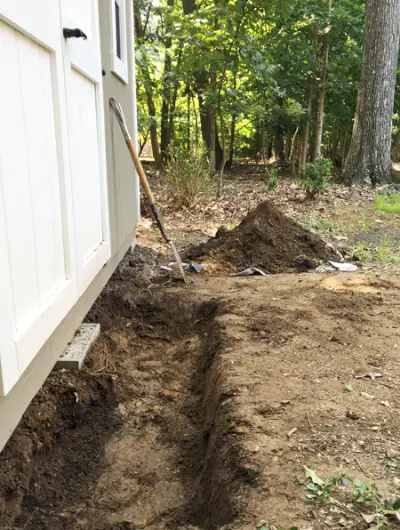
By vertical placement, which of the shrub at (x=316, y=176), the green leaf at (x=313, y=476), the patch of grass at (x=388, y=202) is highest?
the shrub at (x=316, y=176)

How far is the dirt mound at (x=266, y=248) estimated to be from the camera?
5.07 m

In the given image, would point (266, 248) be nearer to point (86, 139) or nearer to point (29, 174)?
point (86, 139)

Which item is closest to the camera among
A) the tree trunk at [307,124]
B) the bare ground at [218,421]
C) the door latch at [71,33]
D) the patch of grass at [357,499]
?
the patch of grass at [357,499]

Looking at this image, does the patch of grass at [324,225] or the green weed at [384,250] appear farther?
the patch of grass at [324,225]

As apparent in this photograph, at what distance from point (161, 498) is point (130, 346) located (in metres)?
1.48

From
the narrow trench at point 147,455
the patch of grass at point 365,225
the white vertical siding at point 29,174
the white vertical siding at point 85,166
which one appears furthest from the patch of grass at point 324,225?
the white vertical siding at point 29,174

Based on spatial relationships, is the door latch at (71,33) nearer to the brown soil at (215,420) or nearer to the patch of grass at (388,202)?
the brown soil at (215,420)

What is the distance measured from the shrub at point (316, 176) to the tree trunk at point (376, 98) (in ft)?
4.67

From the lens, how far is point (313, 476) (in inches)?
65.3

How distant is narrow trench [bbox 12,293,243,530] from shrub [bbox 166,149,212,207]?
4.35 metres

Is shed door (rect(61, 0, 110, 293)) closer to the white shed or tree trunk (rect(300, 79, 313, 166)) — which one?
the white shed

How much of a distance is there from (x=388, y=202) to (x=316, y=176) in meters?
1.29

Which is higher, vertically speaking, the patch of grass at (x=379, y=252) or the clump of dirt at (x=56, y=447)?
the patch of grass at (x=379, y=252)

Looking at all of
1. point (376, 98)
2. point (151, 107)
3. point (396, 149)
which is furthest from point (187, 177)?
point (396, 149)
